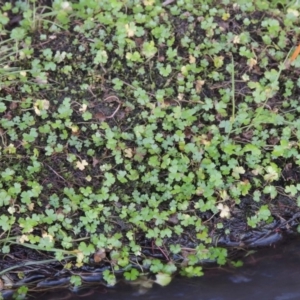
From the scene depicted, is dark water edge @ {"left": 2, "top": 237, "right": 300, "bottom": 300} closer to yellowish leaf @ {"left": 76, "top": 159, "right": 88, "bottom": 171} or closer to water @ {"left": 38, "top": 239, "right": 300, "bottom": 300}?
water @ {"left": 38, "top": 239, "right": 300, "bottom": 300}

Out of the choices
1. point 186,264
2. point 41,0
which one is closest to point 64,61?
point 41,0

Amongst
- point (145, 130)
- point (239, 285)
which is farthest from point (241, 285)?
point (145, 130)

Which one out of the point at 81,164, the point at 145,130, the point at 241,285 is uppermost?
the point at 145,130

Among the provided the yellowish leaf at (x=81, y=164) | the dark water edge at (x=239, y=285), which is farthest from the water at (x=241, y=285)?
the yellowish leaf at (x=81, y=164)

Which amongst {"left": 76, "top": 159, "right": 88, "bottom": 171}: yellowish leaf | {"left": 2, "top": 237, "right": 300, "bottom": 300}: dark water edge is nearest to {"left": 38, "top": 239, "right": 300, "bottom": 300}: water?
{"left": 2, "top": 237, "right": 300, "bottom": 300}: dark water edge

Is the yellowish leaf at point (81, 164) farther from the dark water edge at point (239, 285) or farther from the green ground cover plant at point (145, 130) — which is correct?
the dark water edge at point (239, 285)

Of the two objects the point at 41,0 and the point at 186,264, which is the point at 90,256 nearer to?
the point at 186,264

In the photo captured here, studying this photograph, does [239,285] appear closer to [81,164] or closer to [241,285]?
[241,285]
